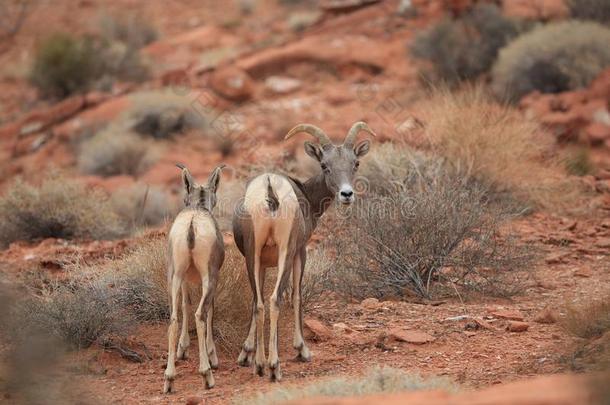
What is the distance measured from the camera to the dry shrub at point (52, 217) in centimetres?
1476

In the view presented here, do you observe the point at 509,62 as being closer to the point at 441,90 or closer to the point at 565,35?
the point at 565,35

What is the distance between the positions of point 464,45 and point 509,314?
599 inches

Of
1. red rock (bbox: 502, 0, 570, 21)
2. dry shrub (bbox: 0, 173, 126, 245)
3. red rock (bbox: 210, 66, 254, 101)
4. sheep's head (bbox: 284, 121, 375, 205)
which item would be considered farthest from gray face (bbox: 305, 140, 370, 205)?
red rock (bbox: 502, 0, 570, 21)

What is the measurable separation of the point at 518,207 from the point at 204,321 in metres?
7.19

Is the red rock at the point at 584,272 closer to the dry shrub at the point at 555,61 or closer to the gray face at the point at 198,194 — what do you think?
the gray face at the point at 198,194

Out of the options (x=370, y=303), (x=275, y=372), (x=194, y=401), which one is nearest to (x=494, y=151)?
(x=370, y=303)

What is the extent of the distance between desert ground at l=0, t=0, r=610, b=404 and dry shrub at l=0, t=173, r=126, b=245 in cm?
3

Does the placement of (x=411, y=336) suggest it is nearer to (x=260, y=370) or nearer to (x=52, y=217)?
(x=260, y=370)

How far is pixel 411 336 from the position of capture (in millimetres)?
8234

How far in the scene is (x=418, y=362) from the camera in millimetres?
7664

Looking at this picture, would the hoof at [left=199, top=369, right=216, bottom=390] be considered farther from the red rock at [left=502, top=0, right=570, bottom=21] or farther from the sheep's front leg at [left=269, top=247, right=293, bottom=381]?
the red rock at [left=502, top=0, right=570, bottom=21]

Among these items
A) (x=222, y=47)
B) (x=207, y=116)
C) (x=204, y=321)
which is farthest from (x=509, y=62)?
(x=204, y=321)

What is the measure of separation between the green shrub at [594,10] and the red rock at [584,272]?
13.2 metres

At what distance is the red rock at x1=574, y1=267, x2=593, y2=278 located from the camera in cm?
1077
